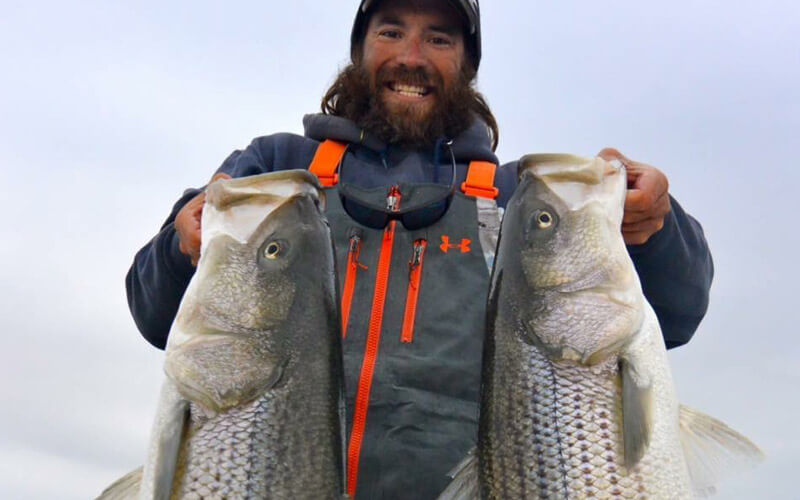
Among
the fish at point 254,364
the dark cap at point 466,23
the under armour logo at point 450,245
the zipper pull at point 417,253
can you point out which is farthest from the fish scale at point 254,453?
the dark cap at point 466,23

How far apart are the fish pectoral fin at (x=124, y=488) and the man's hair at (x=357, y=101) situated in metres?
2.80

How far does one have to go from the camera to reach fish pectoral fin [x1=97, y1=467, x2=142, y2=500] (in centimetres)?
353

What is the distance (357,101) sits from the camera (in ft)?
19.1

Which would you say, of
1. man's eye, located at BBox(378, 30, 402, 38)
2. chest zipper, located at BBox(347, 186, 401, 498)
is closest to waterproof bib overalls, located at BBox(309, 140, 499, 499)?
chest zipper, located at BBox(347, 186, 401, 498)

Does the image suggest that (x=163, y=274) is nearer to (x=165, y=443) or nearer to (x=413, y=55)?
(x=165, y=443)

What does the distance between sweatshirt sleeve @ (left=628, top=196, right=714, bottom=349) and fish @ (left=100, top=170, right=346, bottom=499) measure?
1.68 metres

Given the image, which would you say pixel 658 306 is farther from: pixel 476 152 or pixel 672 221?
pixel 476 152

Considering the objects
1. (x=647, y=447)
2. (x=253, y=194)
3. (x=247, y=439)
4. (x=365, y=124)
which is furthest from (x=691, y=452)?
(x=365, y=124)

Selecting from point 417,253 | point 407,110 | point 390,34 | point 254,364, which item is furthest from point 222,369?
point 390,34

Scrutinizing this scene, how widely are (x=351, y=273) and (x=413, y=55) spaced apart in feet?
5.64

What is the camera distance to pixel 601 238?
3.61 meters

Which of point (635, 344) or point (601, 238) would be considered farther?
point (601, 238)

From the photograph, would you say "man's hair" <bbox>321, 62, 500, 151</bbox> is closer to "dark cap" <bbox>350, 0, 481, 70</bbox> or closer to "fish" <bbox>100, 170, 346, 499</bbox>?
"dark cap" <bbox>350, 0, 481, 70</bbox>

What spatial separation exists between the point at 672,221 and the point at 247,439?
2.32m
